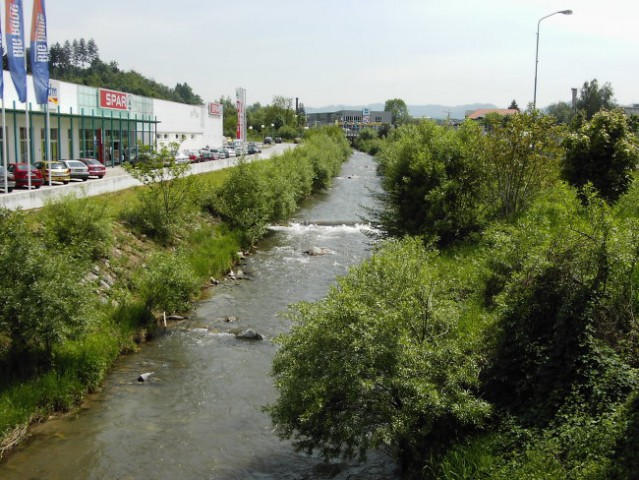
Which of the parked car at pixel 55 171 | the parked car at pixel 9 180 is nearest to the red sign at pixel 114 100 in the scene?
the parked car at pixel 55 171

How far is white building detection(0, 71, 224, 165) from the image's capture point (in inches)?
1638

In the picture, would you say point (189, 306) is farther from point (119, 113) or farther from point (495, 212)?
point (119, 113)

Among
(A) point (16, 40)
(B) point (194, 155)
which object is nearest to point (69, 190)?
(A) point (16, 40)

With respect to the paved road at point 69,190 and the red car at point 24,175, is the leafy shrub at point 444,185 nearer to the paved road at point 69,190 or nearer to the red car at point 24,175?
the paved road at point 69,190

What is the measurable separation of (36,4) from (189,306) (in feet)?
56.2

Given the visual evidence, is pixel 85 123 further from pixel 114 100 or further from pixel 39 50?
pixel 39 50

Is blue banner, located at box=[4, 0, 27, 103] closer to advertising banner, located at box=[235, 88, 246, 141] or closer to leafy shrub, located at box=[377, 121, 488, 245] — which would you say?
leafy shrub, located at box=[377, 121, 488, 245]

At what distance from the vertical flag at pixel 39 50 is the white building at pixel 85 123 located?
209 inches

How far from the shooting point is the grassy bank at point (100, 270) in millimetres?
13523

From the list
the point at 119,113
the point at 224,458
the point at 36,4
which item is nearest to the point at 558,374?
the point at 224,458

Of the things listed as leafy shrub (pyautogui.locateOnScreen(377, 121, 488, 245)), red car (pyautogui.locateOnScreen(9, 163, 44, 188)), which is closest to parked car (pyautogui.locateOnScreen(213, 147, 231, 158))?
red car (pyautogui.locateOnScreen(9, 163, 44, 188))

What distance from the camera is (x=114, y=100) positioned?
176 ft

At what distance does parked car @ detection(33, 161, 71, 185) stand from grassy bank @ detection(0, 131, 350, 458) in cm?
643

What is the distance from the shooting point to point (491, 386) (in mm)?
10719
